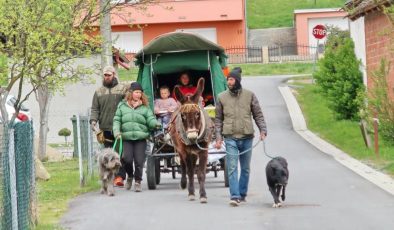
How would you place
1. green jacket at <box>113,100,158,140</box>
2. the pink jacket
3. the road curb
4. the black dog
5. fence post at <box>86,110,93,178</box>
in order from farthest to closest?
fence post at <box>86,110,93,178</box>
the pink jacket
the road curb
green jacket at <box>113,100,158,140</box>
the black dog

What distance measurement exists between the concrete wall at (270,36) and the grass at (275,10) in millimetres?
1797

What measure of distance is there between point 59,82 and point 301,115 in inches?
767

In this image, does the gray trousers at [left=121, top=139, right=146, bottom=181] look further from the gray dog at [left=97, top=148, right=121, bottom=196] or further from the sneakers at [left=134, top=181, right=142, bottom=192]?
the gray dog at [left=97, top=148, right=121, bottom=196]

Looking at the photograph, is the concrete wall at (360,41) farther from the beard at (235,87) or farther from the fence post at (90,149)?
the beard at (235,87)

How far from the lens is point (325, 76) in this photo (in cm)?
3266

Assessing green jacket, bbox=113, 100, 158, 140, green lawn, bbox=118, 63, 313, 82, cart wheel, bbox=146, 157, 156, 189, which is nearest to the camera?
green jacket, bbox=113, 100, 158, 140

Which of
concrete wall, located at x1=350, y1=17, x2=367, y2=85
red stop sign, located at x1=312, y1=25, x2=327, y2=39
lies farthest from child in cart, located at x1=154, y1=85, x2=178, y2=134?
red stop sign, located at x1=312, y1=25, x2=327, y2=39

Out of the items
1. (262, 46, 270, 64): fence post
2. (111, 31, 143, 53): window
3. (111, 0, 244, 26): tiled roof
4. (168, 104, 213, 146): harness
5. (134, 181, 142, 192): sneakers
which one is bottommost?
(134, 181, 142, 192): sneakers

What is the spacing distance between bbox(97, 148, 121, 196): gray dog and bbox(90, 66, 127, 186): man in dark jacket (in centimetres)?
108

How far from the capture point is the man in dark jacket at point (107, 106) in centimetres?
1816

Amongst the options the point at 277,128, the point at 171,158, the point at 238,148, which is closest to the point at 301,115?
the point at 277,128

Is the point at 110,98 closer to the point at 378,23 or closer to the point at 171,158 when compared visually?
the point at 171,158

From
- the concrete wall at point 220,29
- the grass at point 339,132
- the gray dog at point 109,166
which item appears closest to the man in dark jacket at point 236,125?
the gray dog at point 109,166

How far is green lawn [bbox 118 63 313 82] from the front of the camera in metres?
50.9
